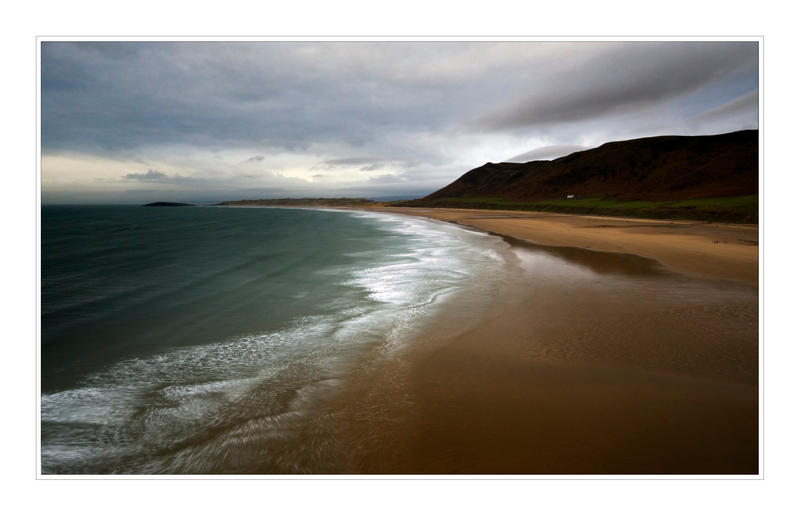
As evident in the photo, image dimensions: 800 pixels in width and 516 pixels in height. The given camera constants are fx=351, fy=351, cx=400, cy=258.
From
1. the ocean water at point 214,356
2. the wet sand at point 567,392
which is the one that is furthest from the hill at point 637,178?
the ocean water at point 214,356

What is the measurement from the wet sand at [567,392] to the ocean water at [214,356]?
25.4 inches

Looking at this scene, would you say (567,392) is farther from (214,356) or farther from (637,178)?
(637,178)

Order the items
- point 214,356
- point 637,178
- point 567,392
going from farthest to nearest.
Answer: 1. point 637,178
2. point 214,356
3. point 567,392

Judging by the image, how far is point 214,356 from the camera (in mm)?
5770

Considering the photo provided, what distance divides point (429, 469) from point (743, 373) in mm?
4425

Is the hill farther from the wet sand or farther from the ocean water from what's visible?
the ocean water

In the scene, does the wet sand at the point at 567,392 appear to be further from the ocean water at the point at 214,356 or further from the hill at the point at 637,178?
the hill at the point at 637,178

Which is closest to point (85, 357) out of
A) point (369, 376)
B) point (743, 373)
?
point (369, 376)

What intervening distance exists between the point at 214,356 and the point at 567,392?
17.4 ft

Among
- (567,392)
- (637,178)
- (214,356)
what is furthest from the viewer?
(637,178)

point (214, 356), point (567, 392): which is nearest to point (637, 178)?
point (567, 392)

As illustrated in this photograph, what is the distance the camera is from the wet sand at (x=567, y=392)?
3.13 meters

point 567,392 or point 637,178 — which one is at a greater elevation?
point 637,178
